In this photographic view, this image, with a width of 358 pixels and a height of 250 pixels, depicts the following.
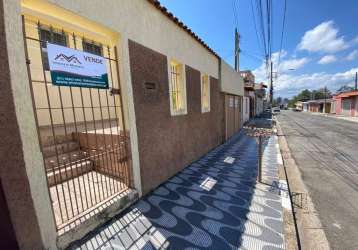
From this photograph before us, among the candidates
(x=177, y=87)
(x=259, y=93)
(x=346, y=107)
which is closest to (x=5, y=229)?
(x=177, y=87)

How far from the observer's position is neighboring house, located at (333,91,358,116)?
28.5 meters

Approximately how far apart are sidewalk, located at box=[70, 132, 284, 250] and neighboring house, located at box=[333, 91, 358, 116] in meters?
35.0

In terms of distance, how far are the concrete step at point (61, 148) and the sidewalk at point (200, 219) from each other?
85.5 inches

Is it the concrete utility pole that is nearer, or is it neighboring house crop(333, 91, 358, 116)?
the concrete utility pole

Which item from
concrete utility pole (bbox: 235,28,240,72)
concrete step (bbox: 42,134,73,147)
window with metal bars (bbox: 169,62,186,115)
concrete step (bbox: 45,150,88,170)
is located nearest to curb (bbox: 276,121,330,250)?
window with metal bars (bbox: 169,62,186,115)

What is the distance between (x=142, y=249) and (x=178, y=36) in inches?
193

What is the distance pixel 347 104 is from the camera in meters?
31.5

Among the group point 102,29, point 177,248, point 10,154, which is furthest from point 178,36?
point 177,248

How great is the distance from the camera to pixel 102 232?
106 inches

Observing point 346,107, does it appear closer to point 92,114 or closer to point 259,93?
point 259,93

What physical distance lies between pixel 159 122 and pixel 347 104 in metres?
40.8

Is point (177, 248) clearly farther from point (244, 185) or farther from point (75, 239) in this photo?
point (244, 185)

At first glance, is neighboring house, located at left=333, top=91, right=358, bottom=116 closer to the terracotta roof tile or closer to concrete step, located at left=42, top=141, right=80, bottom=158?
the terracotta roof tile

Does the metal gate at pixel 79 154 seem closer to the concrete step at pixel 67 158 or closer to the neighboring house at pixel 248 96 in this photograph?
the concrete step at pixel 67 158
